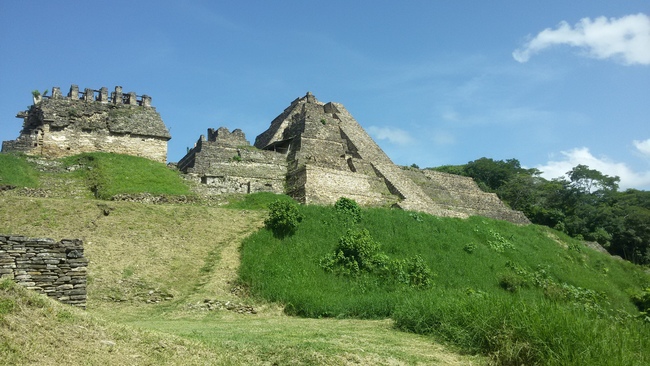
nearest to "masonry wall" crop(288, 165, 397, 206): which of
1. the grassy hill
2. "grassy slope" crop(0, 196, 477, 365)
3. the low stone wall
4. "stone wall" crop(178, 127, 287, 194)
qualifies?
"stone wall" crop(178, 127, 287, 194)

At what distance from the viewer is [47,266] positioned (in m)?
10.5

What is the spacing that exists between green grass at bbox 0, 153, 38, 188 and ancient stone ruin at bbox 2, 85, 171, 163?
137cm

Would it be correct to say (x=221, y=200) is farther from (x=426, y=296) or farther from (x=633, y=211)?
(x=633, y=211)

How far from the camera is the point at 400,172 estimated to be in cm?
3300

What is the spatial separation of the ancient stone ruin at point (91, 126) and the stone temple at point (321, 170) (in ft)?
7.79

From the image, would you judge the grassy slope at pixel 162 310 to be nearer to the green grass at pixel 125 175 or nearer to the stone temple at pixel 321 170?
the green grass at pixel 125 175

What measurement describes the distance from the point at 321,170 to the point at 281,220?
7.21 m

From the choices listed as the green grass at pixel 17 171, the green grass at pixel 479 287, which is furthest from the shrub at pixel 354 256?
the green grass at pixel 17 171

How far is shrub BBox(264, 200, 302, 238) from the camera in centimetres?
1988

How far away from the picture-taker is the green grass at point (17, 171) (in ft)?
68.7

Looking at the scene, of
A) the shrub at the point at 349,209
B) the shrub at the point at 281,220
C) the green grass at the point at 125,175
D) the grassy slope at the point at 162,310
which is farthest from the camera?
the shrub at the point at 349,209

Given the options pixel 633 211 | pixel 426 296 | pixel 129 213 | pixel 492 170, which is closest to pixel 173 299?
pixel 129 213

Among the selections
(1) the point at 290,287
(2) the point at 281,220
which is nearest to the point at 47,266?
(1) the point at 290,287

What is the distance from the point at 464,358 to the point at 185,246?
36.3 feet
